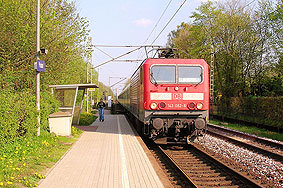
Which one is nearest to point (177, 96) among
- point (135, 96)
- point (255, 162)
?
point (255, 162)

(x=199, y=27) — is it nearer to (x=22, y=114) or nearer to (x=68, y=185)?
(x=22, y=114)

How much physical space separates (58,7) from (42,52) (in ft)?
16.8

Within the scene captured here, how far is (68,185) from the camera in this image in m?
5.76

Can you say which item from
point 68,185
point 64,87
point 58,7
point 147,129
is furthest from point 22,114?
point 58,7

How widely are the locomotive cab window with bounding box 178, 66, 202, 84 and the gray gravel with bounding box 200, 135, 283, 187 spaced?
251 centimetres

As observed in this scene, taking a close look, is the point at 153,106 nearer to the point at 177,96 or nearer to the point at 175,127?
the point at 177,96

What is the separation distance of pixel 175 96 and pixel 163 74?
0.91 meters

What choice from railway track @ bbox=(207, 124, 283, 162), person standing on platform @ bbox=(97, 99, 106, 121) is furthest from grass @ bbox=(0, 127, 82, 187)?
person standing on platform @ bbox=(97, 99, 106, 121)

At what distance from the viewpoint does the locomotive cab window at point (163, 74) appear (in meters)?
11.0

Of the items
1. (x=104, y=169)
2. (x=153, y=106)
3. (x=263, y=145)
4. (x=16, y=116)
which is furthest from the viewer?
(x=263, y=145)

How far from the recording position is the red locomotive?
35.4ft

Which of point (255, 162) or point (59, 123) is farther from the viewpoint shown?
point (59, 123)

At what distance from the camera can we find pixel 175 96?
428 inches

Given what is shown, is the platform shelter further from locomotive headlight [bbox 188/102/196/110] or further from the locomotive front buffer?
locomotive headlight [bbox 188/102/196/110]
